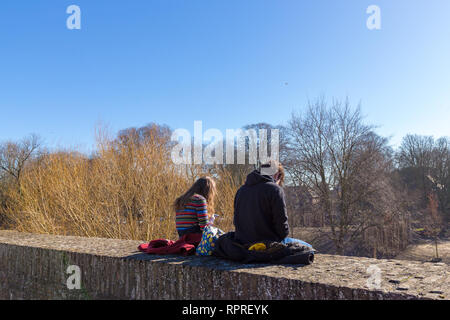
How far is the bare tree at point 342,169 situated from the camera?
20.6m

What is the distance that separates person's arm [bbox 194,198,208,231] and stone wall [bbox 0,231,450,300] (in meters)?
0.77

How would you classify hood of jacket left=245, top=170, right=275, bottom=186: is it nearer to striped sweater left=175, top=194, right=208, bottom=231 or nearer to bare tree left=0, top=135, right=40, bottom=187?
striped sweater left=175, top=194, right=208, bottom=231

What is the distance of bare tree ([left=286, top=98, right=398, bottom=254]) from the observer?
2064 centimetres

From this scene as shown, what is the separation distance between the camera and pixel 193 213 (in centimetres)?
400

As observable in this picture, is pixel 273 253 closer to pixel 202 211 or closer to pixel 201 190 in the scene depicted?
pixel 202 211

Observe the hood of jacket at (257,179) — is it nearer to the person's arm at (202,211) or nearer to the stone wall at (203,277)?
the stone wall at (203,277)

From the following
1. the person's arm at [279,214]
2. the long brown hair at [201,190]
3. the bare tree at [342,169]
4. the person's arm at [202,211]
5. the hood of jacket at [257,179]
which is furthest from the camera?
the bare tree at [342,169]

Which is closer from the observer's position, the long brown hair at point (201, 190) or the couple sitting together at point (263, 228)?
the couple sitting together at point (263, 228)

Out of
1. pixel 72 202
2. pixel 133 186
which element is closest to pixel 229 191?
pixel 133 186

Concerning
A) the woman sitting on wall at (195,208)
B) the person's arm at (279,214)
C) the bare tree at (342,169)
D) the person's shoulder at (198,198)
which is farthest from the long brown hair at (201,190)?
the bare tree at (342,169)

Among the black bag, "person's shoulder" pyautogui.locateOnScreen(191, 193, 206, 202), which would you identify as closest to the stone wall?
the black bag

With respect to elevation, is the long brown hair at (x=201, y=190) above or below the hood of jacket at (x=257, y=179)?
below

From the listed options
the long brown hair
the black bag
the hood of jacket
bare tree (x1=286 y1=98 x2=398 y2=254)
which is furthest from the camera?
bare tree (x1=286 y1=98 x2=398 y2=254)
